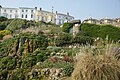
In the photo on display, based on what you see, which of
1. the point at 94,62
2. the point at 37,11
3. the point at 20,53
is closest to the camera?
the point at 94,62

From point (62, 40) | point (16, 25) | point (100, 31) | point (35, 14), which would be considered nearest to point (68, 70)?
point (62, 40)

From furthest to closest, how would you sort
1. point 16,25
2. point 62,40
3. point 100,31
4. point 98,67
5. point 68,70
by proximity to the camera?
point 16,25
point 100,31
point 62,40
point 68,70
point 98,67

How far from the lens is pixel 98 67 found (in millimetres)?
7301

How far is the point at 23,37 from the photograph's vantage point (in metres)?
19.9

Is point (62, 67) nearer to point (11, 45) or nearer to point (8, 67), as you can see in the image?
point (8, 67)

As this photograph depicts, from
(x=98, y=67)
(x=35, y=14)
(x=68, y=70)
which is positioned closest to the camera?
(x=98, y=67)

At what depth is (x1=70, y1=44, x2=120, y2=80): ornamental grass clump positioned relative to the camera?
23.8ft

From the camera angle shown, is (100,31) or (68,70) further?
(100,31)

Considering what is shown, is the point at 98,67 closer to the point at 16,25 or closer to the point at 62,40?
the point at 62,40

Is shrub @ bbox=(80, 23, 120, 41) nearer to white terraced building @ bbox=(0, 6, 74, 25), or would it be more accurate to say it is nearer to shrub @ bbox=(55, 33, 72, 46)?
shrub @ bbox=(55, 33, 72, 46)

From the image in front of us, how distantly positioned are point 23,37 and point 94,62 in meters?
12.8

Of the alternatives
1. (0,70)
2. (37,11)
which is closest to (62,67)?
(0,70)

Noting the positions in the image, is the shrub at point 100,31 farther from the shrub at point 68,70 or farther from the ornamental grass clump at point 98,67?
the ornamental grass clump at point 98,67

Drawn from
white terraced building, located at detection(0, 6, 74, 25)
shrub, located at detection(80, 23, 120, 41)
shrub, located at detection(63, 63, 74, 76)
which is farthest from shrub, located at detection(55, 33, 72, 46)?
white terraced building, located at detection(0, 6, 74, 25)
